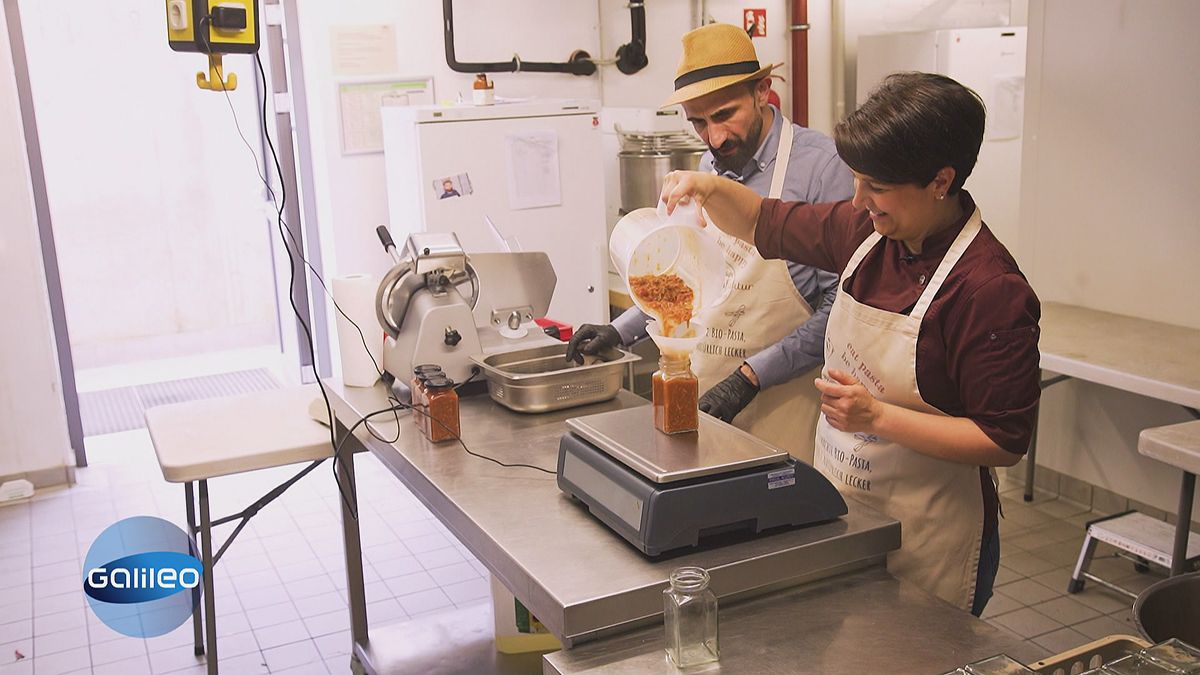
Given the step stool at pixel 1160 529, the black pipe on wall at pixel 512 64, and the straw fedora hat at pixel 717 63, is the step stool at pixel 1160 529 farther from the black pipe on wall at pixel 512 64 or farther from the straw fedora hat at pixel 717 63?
the black pipe on wall at pixel 512 64

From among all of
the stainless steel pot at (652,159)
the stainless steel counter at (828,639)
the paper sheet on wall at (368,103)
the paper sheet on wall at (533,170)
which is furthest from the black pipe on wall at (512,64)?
the stainless steel counter at (828,639)

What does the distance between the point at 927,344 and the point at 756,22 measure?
15.2ft

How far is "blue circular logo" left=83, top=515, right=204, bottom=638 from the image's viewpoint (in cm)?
342

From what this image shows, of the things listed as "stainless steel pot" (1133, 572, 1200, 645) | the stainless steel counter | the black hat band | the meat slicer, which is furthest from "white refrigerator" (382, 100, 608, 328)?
"stainless steel pot" (1133, 572, 1200, 645)

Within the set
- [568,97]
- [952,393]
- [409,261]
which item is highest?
[568,97]

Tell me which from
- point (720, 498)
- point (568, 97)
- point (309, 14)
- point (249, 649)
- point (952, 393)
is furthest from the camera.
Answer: point (568, 97)

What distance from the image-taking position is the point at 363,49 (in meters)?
5.08

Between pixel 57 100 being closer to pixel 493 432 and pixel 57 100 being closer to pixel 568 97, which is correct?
pixel 568 97

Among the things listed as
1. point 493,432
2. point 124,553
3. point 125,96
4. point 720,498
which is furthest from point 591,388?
point 125,96

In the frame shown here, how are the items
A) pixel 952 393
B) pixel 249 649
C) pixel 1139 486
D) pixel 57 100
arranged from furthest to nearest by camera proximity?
pixel 57 100 < pixel 1139 486 < pixel 249 649 < pixel 952 393

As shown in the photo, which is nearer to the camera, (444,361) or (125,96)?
(444,361)

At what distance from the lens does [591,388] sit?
8.23ft

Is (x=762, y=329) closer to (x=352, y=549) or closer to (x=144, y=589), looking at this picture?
(x=352, y=549)

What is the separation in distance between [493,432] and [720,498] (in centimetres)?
84
